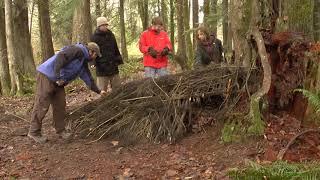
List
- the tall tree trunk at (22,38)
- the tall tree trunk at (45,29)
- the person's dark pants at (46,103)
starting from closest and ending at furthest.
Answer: the person's dark pants at (46,103)
the tall tree trunk at (45,29)
the tall tree trunk at (22,38)

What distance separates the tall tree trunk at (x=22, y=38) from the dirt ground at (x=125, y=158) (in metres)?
9.35

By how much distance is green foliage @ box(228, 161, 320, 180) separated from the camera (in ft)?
13.0

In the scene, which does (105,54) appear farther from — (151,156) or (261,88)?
(261,88)

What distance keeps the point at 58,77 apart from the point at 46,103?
1.77 ft

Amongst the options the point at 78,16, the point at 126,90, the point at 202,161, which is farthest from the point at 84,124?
the point at 78,16

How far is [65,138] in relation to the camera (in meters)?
7.86

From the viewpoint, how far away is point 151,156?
6625mm

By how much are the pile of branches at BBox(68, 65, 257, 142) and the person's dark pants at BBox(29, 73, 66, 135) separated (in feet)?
1.11

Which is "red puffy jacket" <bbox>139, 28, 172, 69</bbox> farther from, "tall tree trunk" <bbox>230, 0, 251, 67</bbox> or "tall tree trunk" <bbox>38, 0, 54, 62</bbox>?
"tall tree trunk" <bbox>38, 0, 54, 62</bbox>

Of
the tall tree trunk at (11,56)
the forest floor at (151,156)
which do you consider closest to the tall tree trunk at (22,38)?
the tall tree trunk at (11,56)

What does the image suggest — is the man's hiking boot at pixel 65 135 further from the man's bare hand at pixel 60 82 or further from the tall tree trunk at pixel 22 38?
the tall tree trunk at pixel 22 38

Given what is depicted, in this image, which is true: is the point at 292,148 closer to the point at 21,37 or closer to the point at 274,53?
the point at 274,53

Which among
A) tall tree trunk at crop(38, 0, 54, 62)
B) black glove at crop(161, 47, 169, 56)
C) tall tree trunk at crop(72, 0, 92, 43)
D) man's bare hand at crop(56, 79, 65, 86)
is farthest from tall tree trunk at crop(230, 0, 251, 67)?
tall tree trunk at crop(38, 0, 54, 62)

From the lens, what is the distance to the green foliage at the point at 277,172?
3961mm
